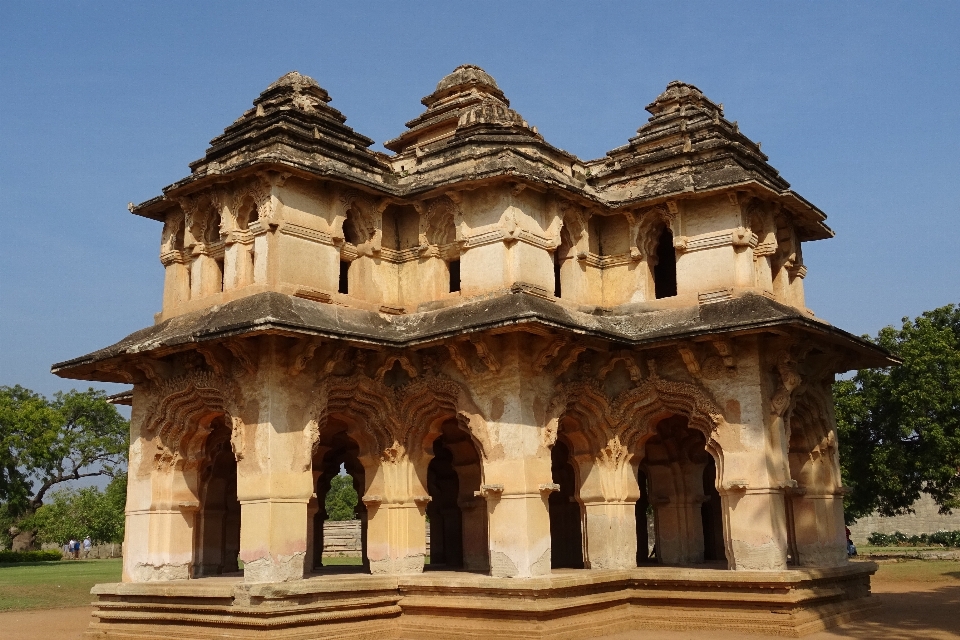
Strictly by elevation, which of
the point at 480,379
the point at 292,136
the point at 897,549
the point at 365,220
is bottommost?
the point at 897,549

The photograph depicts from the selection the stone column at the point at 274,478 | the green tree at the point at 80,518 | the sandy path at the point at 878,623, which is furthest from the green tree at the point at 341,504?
the stone column at the point at 274,478

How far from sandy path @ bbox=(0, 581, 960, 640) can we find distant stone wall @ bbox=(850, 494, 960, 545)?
25258mm

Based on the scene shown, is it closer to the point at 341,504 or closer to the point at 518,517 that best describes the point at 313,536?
the point at 518,517

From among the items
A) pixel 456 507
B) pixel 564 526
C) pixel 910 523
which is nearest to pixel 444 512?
pixel 456 507

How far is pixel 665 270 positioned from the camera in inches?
701

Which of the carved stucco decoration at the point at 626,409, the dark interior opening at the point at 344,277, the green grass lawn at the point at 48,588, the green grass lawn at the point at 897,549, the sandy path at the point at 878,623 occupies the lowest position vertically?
the green grass lawn at the point at 897,549

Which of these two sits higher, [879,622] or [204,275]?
[204,275]

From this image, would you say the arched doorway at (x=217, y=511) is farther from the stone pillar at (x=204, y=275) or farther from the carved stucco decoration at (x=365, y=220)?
the carved stucco decoration at (x=365, y=220)

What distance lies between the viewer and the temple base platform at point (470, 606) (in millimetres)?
12391

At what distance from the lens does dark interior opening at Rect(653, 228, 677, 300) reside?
1736 cm

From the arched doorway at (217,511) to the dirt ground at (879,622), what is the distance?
87.9 inches

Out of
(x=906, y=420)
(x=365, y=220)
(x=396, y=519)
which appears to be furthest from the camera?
(x=906, y=420)

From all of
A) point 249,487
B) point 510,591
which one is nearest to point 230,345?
point 249,487

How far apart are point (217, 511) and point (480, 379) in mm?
5848
